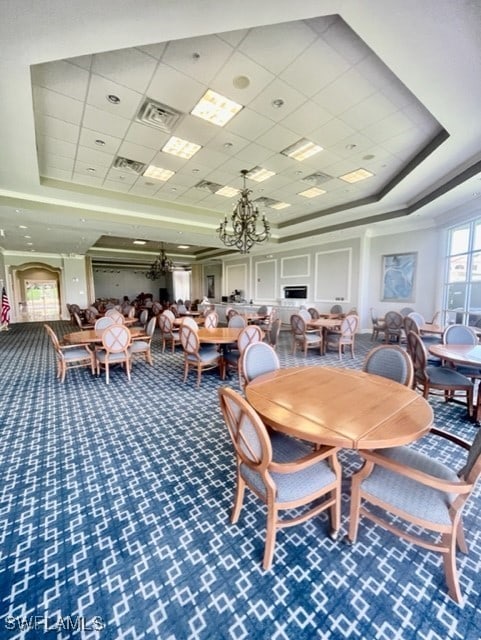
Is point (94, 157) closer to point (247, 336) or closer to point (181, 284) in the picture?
point (247, 336)

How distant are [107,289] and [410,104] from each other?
19.5m

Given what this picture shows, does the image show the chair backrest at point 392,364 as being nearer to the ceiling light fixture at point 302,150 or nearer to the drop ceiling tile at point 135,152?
the ceiling light fixture at point 302,150

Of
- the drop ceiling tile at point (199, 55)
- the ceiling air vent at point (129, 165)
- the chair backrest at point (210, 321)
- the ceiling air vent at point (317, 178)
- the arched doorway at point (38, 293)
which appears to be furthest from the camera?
the arched doorway at point (38, 293)

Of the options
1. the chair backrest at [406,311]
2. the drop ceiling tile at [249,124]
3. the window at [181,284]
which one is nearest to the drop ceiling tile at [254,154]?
the drop ceiling tile at [249,124]

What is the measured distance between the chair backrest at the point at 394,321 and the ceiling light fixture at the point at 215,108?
5.61 m

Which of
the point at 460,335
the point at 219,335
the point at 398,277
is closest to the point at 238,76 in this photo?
the point at 219,335

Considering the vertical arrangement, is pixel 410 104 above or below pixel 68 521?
above

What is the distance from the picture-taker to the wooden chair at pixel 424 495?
1.22 m

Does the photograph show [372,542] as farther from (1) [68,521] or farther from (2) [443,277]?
(2) [443,277]

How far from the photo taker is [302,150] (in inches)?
161

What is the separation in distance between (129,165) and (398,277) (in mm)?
7545

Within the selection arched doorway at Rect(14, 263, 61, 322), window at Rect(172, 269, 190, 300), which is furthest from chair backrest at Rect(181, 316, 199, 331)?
window at Rect(172, 269, 190, 300)

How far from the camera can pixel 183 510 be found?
1814 millimetres

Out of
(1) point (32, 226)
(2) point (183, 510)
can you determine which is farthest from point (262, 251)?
(2) point (183, 510)
